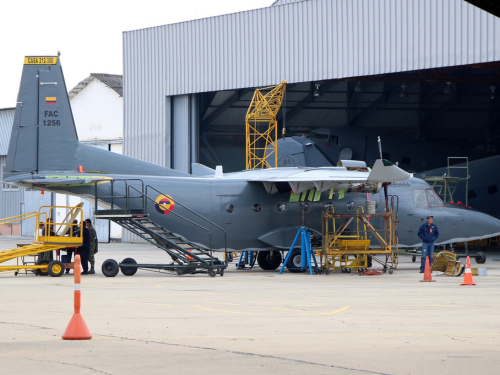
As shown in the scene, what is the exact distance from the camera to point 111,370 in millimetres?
7180

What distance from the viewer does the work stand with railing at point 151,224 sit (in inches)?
843

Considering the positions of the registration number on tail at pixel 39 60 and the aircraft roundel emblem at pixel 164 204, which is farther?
the aircraft roundel emblem at pixel 164 204

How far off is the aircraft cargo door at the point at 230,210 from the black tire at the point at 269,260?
2542 mm

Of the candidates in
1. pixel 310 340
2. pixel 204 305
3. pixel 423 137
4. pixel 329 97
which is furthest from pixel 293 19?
pixel 310 340

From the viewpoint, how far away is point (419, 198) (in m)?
24.9

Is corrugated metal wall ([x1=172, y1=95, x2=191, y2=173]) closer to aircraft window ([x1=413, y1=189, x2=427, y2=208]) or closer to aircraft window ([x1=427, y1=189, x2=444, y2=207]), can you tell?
aircraft window ([x1=413, y1=189, x2=427, y2=208])

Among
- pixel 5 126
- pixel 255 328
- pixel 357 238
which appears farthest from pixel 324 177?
pixel 5 126

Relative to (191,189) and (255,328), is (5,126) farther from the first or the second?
(255,328)

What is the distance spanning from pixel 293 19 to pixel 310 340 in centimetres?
2918

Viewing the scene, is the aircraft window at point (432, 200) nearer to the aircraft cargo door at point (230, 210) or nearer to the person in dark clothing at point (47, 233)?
the aircraft cargo door at point (230, 210)

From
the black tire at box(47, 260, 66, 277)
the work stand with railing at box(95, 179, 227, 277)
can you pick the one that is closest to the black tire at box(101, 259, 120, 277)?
the work stand with railing at box(95, 179, 227, 277)

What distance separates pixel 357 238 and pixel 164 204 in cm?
672

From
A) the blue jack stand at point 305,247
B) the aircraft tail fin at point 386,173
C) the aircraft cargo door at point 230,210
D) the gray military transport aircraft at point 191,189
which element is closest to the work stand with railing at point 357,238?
the blue jack stand at point 305,247

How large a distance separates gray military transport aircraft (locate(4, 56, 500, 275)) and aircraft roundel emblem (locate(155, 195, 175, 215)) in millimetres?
33
